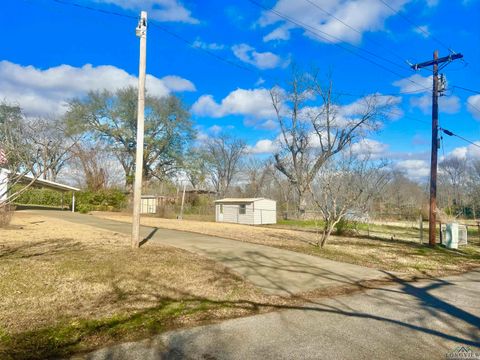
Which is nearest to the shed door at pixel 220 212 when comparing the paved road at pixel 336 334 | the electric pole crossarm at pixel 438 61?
the electric pole crossarm at pixel 438 61

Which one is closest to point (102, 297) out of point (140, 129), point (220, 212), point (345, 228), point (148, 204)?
point (140, 129)

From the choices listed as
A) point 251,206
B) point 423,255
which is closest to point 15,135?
point 423,255

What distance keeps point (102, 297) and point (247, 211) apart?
23546mm

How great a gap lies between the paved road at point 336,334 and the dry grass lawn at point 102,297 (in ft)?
1.25

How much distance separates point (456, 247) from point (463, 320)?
37.5ft

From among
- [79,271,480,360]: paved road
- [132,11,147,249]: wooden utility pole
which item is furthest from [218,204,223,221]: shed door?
[79,271,480,360]: paved road

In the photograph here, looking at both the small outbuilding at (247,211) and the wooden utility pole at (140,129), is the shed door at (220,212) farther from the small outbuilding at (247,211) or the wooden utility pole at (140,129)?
the wooden utility pole at (140,129)

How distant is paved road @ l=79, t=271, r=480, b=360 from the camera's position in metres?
3.51

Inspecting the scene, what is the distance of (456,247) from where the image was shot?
14.7m

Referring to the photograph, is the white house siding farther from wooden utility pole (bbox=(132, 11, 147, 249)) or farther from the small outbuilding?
wooden utility pole (bbox=(132, 11, 147, 249))

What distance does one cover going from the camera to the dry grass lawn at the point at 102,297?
3.75 metres

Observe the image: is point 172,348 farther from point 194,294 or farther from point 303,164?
point 303,164

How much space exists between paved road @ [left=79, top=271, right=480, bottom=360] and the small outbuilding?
22.3 metres

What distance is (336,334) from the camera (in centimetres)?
411
